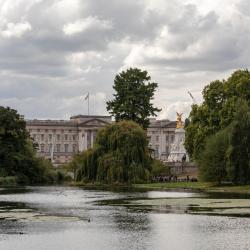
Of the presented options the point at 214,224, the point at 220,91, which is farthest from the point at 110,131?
the point at 214,224

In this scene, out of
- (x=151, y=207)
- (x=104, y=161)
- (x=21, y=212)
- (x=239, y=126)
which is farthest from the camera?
(x=104, y=161)

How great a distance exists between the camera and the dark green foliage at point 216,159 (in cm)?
7806

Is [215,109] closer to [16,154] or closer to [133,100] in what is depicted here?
[133,100]

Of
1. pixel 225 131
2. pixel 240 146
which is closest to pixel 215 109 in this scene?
pixel 225 131

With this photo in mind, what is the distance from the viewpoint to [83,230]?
35.3 m

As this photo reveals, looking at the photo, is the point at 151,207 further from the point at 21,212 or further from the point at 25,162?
the point at 25,162

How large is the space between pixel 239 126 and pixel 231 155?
2.90 meters

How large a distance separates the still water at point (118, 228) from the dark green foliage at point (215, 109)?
41.7 metres

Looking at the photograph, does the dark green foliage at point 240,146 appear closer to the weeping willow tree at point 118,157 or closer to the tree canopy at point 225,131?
the tree canopy at point 225,131

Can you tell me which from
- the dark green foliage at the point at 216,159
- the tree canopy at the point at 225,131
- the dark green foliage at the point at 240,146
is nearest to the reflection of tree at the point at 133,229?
the dark green foliage at the point at 240,146

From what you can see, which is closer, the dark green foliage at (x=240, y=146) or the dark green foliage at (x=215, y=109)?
the dark green foliage at (x=240, y=146)

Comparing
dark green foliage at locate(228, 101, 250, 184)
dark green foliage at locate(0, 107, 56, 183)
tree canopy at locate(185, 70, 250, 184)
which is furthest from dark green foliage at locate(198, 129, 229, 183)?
dark green foliage at locate(0, 107, 56, 183)

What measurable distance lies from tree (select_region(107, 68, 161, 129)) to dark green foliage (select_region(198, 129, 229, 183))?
33058mm

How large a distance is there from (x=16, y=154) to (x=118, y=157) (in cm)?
2686
